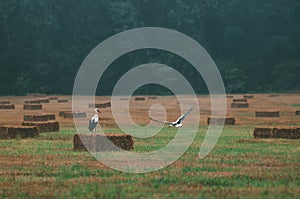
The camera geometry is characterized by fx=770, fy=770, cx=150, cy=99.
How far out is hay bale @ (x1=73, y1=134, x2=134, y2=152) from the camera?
21.7 metres

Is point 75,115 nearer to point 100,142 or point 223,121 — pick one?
point 223,121

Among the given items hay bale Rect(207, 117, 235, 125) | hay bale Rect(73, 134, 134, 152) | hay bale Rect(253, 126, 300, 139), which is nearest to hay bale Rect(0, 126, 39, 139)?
hay bale Rect(73, 134, 134, 152)

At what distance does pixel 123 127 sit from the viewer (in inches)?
1328

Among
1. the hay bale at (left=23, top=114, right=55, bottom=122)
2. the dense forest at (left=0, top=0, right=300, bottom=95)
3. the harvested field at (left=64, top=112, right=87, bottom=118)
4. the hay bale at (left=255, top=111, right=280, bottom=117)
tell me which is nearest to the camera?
the hay bale at (left=23, top=114, right=55, bottom=122)

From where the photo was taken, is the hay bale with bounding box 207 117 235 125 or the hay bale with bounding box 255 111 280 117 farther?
the hay bale with bounding box 255 111 280 117

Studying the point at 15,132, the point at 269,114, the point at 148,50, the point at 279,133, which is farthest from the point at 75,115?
the point at 148,50

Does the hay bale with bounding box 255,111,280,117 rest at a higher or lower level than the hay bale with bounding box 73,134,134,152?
higher

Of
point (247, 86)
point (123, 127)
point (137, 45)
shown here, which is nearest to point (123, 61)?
point (137, 45)

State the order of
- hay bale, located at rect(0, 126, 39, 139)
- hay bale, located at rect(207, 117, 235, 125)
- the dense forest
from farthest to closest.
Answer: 1. the dense forest
2. hay bale, located at rect(207, 117, 235, 125)
3. hay bale, located at rect(0, 126, 39, 139)

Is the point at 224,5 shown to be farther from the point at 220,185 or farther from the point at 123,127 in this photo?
the point at 220,185

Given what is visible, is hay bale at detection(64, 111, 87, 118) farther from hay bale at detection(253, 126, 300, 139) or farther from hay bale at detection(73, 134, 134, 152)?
hay bale at detection(73, 134, 134, 152)

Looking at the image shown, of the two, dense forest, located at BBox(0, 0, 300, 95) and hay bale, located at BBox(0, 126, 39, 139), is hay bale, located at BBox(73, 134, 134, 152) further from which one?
dense forest, located at BBox(0, 0, 300, 95)

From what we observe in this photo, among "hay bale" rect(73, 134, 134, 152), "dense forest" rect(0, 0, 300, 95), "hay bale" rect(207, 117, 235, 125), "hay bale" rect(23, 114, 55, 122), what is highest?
"dense forest" rect(0, 0, 300, 95)

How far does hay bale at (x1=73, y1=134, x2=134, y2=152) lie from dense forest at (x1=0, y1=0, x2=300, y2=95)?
55478 mm
